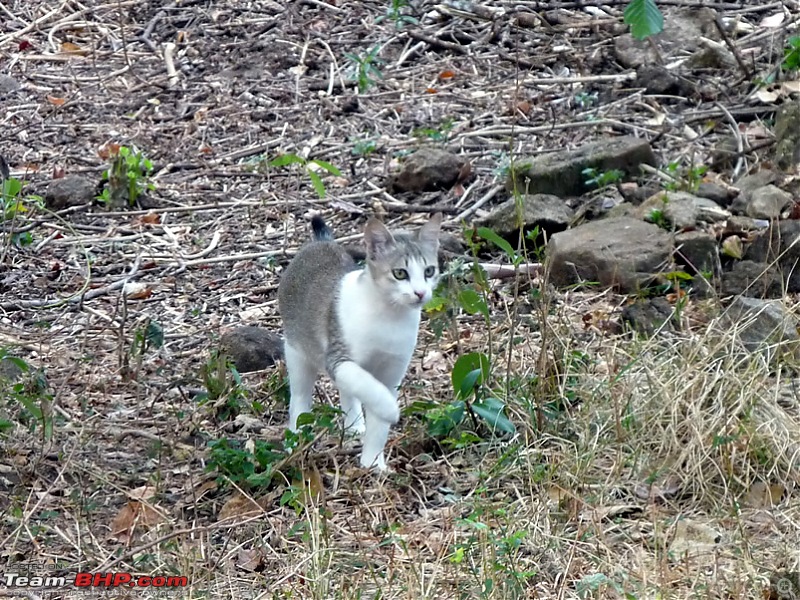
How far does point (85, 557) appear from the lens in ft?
12.9

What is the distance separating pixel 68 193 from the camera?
7.34m

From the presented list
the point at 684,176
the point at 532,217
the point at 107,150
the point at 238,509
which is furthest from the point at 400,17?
the point at 238,509

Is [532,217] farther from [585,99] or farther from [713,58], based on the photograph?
[713,58]

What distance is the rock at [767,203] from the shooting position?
20.3ft

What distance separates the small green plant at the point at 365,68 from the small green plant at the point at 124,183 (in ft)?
5.64

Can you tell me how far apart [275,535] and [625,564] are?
1.12 m

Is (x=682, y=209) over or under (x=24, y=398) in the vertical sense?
under

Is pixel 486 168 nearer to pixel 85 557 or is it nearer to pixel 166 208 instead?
pixel 166 208

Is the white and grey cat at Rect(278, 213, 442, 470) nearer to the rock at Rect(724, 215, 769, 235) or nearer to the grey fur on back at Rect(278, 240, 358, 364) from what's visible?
the grey fur on back at Rect(278, 240, 358, 364)

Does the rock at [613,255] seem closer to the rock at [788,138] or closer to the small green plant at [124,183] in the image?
A: the rock at [788,138]

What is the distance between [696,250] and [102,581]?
3.33 meters

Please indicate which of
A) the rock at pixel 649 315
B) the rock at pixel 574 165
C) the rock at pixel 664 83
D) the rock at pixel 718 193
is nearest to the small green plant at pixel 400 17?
the rock at pixel 664 83

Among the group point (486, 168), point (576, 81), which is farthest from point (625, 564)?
point (576, 81)

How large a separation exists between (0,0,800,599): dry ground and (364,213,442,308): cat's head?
393mm
